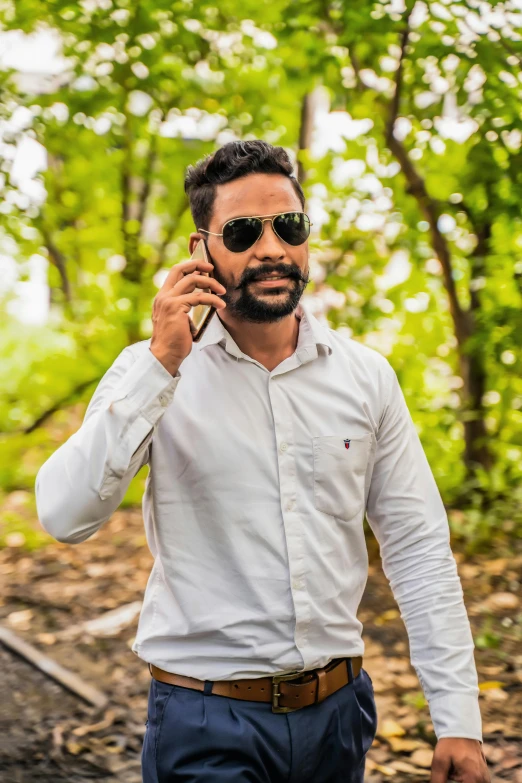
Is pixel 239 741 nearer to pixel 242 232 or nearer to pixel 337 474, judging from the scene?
pixel 337 474

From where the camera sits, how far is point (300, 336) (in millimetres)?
2387

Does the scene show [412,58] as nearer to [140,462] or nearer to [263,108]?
[263,108]

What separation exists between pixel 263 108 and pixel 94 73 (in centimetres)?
131

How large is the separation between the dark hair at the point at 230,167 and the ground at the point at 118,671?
8.15ft

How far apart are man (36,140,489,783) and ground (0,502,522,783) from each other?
156 centimetres

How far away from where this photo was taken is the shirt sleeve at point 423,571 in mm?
2203

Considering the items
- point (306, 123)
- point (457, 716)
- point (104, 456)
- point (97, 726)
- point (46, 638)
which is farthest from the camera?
point (306, 123)

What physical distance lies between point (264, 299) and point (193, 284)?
0.24 meters

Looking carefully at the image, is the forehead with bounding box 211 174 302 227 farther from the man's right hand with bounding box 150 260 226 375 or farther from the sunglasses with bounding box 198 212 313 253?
the man's right hand with bounding box 150 260 226 375

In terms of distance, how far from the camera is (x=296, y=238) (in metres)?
2.30

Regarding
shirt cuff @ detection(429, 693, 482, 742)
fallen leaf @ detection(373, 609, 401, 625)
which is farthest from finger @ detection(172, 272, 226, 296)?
fallen leaf @ detection(373, 609, 401, 625)

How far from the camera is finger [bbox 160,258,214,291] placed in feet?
6.83

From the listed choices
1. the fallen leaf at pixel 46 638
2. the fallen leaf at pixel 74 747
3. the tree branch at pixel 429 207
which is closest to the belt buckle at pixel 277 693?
the fallen leaf at pixel 74 747

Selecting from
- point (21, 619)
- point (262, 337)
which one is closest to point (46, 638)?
point (21, 619)
